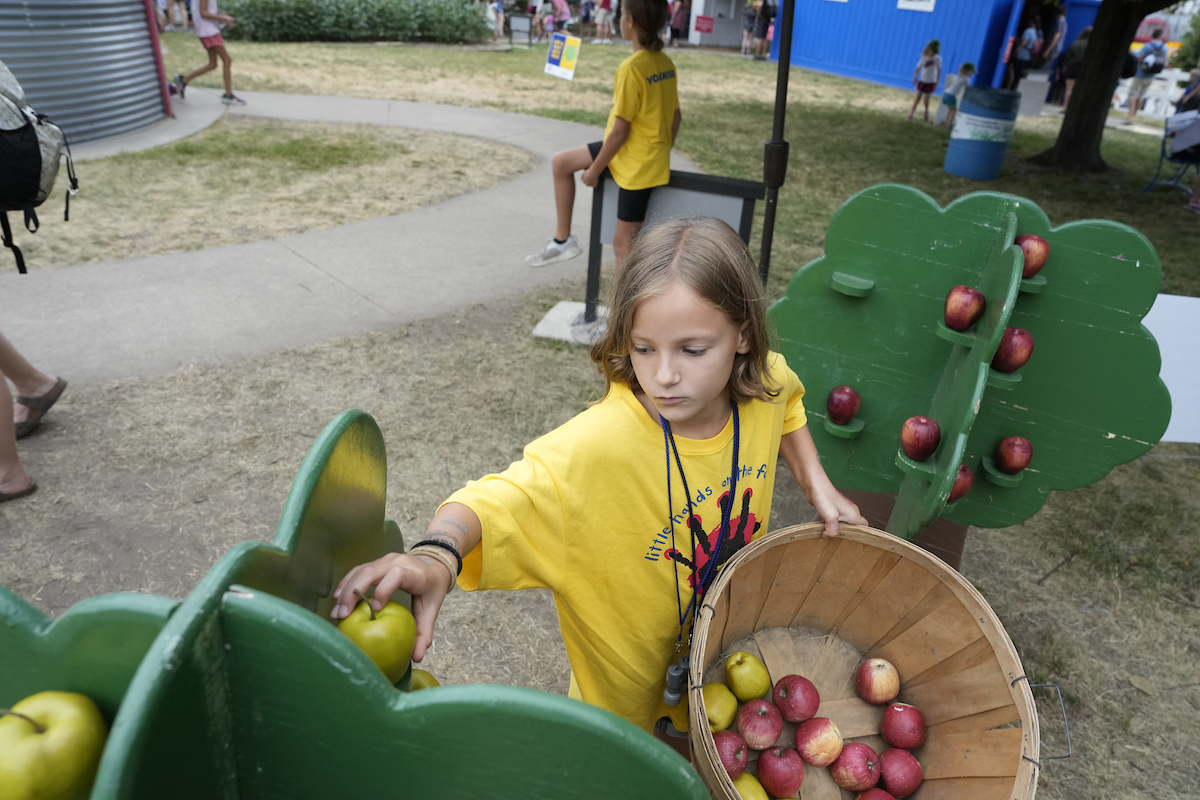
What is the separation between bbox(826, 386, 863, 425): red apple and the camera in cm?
233

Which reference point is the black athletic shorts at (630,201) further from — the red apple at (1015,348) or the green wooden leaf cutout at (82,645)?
the green wooden leaf cutout at (82,645)

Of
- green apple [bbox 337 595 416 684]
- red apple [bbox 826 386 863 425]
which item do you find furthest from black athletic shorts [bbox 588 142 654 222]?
green apple [bbox 337 595 416 684]

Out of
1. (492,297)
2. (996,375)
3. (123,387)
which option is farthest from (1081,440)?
(123,387)

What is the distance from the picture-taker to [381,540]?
1.15m

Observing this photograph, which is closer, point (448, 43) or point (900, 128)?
point (900, 128)

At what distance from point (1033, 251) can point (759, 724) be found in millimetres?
1425

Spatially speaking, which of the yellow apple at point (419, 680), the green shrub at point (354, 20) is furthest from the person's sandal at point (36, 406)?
the green shrub at point (354, 20)

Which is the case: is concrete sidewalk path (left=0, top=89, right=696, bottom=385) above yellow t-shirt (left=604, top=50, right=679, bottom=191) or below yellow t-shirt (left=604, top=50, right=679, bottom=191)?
below

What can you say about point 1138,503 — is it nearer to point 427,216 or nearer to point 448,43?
point 427,216

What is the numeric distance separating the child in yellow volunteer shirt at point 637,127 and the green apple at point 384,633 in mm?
3509

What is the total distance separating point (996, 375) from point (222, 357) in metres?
3.70

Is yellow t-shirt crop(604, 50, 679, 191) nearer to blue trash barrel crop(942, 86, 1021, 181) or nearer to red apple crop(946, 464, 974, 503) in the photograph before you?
red apple crop(946, 464, 974, 503)

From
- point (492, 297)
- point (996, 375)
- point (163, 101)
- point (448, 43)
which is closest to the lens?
point (996, 375)

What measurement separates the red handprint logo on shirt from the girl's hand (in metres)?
0.58
